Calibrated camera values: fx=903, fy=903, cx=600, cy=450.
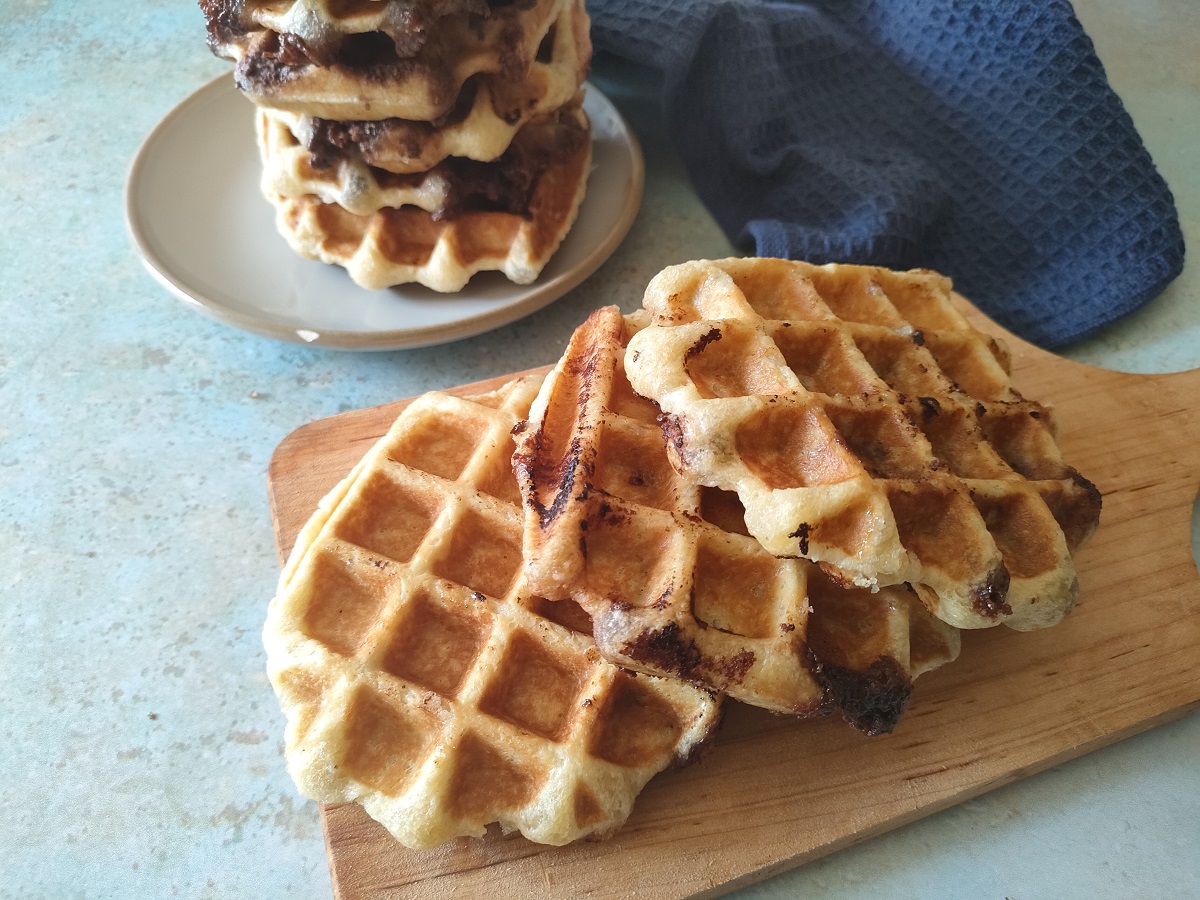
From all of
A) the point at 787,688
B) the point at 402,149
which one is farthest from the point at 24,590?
the point at 787,688

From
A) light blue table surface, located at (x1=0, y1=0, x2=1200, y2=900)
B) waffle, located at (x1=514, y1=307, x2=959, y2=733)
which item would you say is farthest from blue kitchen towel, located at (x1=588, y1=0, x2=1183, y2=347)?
waffle, located at (x1=514, y1=307, x2=959, y2=733)

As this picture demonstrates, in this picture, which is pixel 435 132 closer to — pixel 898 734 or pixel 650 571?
pixel 650 571

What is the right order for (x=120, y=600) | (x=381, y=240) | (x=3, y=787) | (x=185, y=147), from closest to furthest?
1. (x=3, y=787)
2. (x=120, y=600)
3. (x=381, y=240)
4. (x=185, y=147)

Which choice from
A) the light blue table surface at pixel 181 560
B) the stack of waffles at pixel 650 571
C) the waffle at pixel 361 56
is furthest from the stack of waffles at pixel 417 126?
the stack of waffles at pixel 650 571

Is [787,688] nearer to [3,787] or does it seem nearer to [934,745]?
[934,745]

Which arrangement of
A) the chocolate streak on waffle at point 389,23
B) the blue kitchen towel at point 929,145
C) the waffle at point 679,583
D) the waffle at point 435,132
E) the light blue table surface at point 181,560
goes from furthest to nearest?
the blue kitchen towel at point 929,145, the waffle at point 435,132, the chocolate streak on waffle at point 389,23, the light blue table surface at point 181,560, the waffle at point 679,583

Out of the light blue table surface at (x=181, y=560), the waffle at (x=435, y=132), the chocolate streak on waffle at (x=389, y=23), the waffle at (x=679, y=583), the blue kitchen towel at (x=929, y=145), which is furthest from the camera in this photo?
the blue kitchen towel at (x=929, y=145)

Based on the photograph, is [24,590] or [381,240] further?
[381,240]

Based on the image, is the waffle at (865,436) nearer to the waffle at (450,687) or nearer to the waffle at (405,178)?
the waffle at (450,687)
